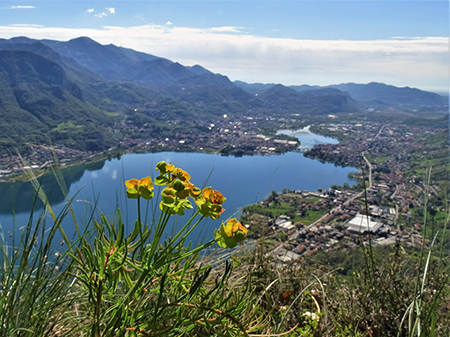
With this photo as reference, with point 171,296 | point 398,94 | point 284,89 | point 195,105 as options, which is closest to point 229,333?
point 171,296

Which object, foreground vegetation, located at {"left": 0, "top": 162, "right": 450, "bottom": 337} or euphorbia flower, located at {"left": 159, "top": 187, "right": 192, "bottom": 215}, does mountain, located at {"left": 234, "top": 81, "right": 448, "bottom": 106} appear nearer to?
foreground vegetation, located at {"left": 0, "top": 162, "right": 450, "bottom": 337}

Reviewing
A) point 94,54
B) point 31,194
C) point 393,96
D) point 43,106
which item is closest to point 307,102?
point 393,96

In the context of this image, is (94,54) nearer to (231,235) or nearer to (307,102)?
(307,102)

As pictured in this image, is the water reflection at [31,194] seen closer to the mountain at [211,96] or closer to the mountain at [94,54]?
the mountain at [211,96]

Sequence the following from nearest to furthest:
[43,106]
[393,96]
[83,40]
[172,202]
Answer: [172,202] → [43,106] → [393,96] → [83,40]

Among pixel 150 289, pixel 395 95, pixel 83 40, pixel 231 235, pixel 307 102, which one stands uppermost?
pixel 83 40

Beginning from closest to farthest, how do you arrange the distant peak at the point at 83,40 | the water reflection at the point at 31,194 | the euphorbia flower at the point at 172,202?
1. the euphorbia flower at the point at 172,202
2. the water reflection at the point at 31,194
3. the distant peak at the point at 83,40

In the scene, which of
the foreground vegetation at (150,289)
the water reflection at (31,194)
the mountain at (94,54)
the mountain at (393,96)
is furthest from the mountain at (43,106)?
the mountain at (393,96)
